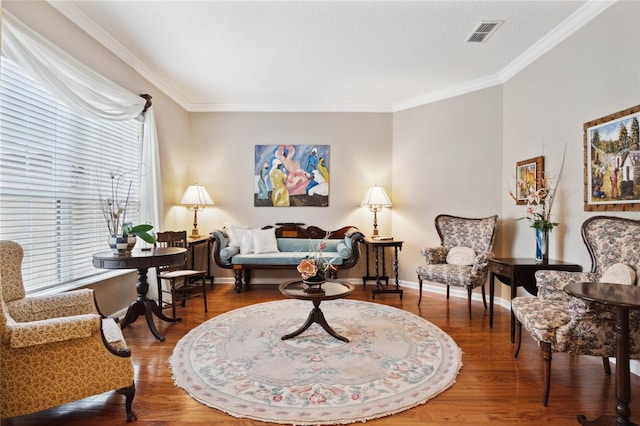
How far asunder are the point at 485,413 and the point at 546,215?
→ 233cm

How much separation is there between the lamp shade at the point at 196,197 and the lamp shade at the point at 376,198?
96.9 inches

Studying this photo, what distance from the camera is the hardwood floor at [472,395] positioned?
185cm

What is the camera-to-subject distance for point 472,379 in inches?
89.4

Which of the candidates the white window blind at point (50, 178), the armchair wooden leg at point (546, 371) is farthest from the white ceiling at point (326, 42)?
the armchair wooden leg at point (546, 371)

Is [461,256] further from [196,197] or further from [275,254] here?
[196,197]

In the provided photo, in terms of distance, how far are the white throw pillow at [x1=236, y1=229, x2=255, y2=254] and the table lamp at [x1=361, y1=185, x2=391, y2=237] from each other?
1831 mm

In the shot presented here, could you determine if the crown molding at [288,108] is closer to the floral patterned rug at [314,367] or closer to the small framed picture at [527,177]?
the small framed picture at [527,177]

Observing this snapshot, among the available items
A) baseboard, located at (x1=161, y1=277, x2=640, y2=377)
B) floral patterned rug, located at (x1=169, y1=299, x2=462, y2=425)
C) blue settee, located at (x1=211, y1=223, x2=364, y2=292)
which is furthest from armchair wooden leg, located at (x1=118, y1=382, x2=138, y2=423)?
blue settee, located at (x1=211, y1=223, x2=364, y2=292)

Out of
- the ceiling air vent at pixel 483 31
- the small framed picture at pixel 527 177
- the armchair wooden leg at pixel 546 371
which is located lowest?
the armchair wooden leg at pixel 546 371

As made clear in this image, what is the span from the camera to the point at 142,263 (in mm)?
2732

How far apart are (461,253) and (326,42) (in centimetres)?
299

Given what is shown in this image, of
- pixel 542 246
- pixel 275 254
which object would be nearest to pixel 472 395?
pixel 542 246

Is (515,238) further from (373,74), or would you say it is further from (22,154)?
(22,154)

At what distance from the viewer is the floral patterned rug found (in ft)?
6.35
